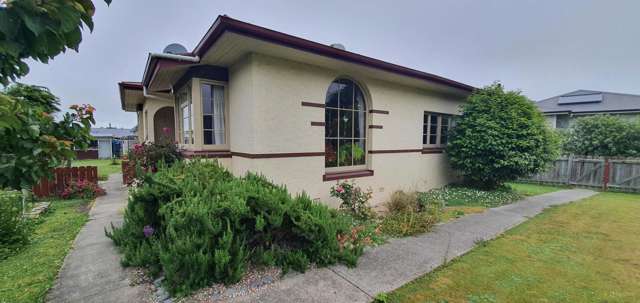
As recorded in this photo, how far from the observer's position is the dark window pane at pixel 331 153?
6.16m

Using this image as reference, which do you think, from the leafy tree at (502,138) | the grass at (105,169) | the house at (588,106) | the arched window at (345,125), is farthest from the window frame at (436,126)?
the grass at (105,169)

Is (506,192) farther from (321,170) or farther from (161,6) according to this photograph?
(161,6)

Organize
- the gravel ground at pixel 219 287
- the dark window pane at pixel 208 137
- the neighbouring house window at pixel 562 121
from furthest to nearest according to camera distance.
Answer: the neighbouring house window at pixel 562 121
the dark window pane at pixel 208 137
the gravel ground at pixel 219 287

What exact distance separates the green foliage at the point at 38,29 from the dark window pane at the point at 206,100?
163 inches

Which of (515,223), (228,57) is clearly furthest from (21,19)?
(515,223)

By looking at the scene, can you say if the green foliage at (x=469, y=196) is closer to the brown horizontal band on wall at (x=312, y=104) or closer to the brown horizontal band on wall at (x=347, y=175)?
the brown horizontal band on wall at (x=347, y=175)

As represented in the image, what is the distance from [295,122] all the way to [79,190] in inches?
285

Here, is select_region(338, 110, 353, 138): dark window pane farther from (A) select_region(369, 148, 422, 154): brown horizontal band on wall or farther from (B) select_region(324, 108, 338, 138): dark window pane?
(A) select_region(369, 148, 422, 154): brown horizontal band on wall

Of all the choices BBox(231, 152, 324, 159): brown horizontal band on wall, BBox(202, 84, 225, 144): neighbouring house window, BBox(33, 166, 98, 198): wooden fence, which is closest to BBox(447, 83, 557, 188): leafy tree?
BBox(231, 152, 324, 159): brown horizontal band on wall

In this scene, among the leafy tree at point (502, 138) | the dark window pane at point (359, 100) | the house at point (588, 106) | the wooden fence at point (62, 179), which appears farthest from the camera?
the house at point (588, 106)

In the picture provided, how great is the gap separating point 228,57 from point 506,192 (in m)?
9.33

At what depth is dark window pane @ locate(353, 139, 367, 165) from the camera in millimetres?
6730

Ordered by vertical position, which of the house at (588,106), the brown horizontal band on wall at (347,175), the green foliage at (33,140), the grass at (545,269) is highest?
the house at (588,106)

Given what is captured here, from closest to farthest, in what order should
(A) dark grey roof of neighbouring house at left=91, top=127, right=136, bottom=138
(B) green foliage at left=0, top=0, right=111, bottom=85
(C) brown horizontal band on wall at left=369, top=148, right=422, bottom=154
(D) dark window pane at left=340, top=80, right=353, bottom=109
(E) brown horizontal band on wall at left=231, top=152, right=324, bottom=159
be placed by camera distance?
(B) green foliage at left=0, top=0, right=111, bottom=85
(E) brown horizontal band on wall at left=231, top=152, right=324, bottom=159
(D) dark window pane at left=340, top=80, right=353, bottom=109
(C) brown horizontal band on wall at left=369, top=148, right=422, bottom=154
(A) dark grey roof of neighbouring house at left=91, top=127, right=136, bottom=138
